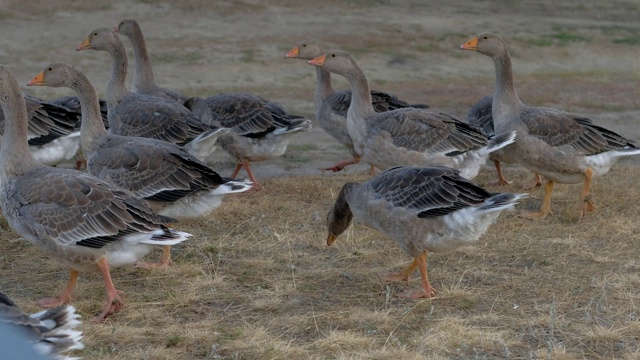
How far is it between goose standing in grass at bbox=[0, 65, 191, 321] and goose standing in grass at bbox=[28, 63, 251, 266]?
0.89 m

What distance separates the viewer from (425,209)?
6.36m

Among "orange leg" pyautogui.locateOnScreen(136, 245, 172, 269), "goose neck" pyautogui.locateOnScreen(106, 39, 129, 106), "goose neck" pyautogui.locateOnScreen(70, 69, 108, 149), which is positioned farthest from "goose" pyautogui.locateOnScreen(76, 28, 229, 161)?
"orange leg" pyautogui.locateOnScreen(136, 245, 172, 269)

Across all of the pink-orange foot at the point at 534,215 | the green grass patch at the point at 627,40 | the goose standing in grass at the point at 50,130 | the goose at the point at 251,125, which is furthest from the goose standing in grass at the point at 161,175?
the green grass patch at the point at 627,40

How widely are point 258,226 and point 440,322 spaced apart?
8.79 feet

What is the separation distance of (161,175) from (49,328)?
2.94 meters

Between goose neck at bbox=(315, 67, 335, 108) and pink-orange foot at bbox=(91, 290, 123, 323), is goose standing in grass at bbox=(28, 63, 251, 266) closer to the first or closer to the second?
pink-orange foot at bbox=(91, 290, 123, 323)

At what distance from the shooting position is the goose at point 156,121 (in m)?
8.88

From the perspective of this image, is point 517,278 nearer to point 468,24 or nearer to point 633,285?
point 633,285

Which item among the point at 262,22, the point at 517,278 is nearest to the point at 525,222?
the point at 517,278

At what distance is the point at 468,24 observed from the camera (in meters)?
20.8

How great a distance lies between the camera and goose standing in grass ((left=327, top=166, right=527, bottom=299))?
20.5ft

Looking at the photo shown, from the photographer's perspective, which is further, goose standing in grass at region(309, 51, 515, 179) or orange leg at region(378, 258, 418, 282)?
goose standing in grass at region(309, 51, 515, 179)

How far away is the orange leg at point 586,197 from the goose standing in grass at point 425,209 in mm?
2447

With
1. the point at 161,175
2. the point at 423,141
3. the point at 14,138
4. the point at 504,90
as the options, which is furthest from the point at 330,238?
the point at 504,90
